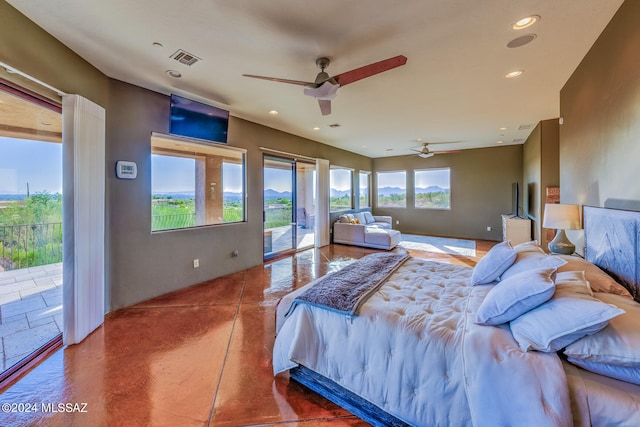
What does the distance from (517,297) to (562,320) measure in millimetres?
193

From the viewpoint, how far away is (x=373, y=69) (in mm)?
2180

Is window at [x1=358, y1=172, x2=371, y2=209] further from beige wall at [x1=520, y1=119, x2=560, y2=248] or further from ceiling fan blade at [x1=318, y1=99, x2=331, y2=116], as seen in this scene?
ceiling fan blade at [x1=318, y1=99, x2=331, y2=116]

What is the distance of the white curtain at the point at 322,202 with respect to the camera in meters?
6.48

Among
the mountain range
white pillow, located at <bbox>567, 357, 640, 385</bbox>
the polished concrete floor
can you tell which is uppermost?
the mountain range

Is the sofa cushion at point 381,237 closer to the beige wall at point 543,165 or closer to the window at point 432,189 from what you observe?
the window at point 432,189

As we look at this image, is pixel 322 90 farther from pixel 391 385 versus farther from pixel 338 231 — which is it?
pixel 338 231

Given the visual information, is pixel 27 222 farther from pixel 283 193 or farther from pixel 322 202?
pixel 322 202

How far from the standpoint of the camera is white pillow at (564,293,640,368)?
1013 mm

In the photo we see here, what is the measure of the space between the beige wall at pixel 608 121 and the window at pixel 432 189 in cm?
553

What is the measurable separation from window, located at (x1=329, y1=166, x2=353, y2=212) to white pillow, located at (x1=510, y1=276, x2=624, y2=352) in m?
6.14

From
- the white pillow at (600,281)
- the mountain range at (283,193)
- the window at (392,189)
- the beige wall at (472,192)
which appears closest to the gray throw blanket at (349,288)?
the white pillow at (600,281)

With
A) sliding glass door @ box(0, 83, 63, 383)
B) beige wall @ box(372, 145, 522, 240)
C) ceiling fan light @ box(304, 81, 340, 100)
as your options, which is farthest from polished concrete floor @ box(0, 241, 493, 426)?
beige wall @ box(372, 145, 522, 240)

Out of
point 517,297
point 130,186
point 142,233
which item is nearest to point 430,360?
point 517,297

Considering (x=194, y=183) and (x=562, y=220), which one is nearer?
(x=562, y=220)
